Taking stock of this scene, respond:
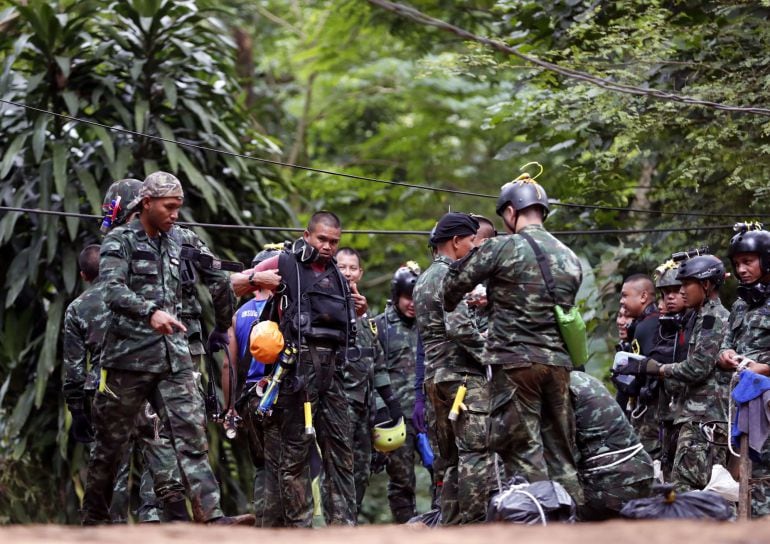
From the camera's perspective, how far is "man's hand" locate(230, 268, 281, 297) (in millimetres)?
8688

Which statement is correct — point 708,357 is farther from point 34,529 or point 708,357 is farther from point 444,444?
point 34,529

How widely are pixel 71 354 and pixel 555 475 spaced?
4.53 metres

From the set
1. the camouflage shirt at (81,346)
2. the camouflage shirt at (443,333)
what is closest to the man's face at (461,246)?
the camouflage shirt at (443,333)

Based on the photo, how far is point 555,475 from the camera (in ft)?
24.6

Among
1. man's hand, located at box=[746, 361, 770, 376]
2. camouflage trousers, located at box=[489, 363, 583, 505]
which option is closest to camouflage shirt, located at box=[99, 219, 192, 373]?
camouflage trousers, located at box=[489, 363, 583, 505]

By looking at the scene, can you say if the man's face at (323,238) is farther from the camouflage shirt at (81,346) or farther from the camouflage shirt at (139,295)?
the camouflage shirt at (81,346)

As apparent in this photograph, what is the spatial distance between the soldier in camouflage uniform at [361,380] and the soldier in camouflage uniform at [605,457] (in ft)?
8.87

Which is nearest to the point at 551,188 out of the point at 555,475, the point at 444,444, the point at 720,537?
the point at 444,444

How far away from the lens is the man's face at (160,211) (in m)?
8.02

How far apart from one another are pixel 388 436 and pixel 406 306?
1646mm

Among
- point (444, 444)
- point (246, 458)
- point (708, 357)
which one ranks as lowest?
point (246, 458)

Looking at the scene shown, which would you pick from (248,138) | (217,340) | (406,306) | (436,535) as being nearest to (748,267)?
(406,306)

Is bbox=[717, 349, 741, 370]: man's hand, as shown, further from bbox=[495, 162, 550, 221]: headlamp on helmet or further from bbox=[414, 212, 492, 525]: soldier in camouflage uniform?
bbox=[495, 162, 550, 221]: headlamp on helmet

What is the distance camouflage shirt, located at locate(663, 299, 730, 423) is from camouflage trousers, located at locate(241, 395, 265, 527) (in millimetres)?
3341
